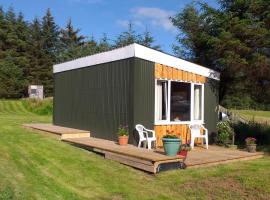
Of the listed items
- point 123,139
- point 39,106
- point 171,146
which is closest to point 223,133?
point 123,139

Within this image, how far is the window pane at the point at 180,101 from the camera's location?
1170 cm

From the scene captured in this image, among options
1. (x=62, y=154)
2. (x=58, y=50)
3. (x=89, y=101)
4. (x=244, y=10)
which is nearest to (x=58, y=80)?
(x=89, y=101)

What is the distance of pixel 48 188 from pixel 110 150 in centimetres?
297

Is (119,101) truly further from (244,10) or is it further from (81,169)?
(244,10)

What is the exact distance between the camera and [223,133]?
12.4 meters

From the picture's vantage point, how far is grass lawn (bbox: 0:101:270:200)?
21.7 ft

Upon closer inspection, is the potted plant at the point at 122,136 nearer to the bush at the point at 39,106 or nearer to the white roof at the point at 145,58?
the white roof at the point at 145,58

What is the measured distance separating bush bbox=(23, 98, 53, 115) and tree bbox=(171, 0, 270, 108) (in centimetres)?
1768

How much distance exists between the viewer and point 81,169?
8.32m

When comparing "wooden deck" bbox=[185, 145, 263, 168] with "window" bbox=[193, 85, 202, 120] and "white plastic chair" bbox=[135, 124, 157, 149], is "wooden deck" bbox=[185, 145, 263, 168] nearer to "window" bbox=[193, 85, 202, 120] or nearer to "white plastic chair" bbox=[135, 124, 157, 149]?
"white plastic chair" bbox=[135, 124, 157, 149]

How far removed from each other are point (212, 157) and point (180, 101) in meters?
2.77

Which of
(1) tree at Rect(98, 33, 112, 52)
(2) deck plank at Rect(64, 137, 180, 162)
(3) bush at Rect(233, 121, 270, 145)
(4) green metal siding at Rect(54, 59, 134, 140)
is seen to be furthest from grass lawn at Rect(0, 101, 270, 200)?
(1) tree at Rect(98, 33, 112, 52)

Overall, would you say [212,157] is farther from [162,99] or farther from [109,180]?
[109,180]

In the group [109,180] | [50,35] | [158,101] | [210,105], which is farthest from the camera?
[50,35]
